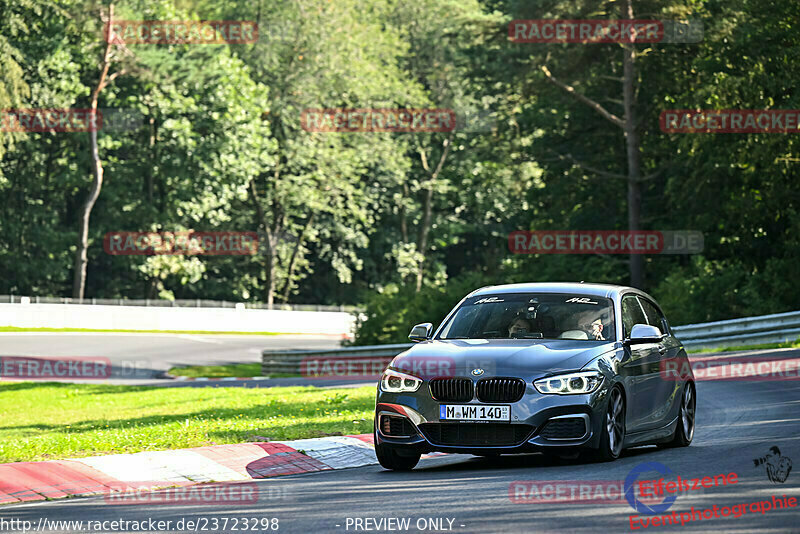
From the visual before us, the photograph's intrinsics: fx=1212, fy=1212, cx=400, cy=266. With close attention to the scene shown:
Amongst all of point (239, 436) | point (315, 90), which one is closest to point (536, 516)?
point (239, 436)

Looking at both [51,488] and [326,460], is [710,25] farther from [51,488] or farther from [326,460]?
[51,488]

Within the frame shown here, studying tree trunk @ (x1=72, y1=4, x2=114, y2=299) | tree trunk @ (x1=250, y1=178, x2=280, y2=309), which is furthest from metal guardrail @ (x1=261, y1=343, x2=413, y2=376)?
tree trunk @ (x1=250, y1=178, x2=280, y2=309)

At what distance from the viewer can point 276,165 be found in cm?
6956

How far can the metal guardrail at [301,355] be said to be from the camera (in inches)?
1352

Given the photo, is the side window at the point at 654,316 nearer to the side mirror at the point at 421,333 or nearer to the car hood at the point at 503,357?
the car hood at the point at 503,357

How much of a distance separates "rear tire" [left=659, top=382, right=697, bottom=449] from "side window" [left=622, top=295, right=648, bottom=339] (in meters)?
0.94

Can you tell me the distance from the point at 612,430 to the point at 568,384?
0.74m

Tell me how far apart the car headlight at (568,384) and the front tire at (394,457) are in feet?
4.25

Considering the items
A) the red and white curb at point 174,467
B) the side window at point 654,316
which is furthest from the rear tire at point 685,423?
the red and white curb at point 174,467

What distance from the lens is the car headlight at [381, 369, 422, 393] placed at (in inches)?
403

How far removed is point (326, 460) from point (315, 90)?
2282 inches

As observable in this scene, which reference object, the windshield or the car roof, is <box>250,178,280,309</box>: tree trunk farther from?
the windshield

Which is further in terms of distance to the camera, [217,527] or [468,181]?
[468,181]

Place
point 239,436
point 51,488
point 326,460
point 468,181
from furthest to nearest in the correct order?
point 468,181 → point 239,436 → point 326,460 → point 51,488
